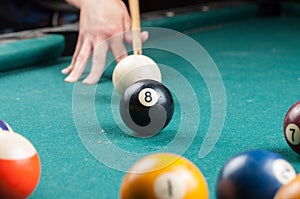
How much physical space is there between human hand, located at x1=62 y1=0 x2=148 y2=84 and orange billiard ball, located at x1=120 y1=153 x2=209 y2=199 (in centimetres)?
162

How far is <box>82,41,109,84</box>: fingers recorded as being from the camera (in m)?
2.79

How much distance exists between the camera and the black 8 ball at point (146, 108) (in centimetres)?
186

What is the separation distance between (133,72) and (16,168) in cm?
109

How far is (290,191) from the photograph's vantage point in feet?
3.62

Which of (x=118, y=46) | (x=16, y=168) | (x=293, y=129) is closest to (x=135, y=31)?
(x=118, y=46)

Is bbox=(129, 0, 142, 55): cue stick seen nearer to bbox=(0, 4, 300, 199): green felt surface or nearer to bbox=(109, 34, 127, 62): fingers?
bbox=(109, 34, 127, 62): fingers

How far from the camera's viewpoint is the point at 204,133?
1.96m

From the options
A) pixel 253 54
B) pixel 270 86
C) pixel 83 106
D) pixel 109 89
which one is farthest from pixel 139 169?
pixel 253 54

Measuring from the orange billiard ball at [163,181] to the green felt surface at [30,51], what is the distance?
1827 mm

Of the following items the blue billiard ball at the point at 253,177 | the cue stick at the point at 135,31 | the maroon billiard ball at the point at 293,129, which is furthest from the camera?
the cue stick at the point at 135,31

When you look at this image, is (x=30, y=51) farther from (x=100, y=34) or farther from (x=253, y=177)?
(x=253, y=177)

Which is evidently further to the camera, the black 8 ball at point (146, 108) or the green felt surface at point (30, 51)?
the green felt surface at point (30, 51)

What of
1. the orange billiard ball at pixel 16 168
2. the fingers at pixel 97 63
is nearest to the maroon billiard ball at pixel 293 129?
the orange billiard ball at pixel 16 168

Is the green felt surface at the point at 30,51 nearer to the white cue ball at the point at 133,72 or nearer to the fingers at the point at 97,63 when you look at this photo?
the fingers at the point at 97,63
